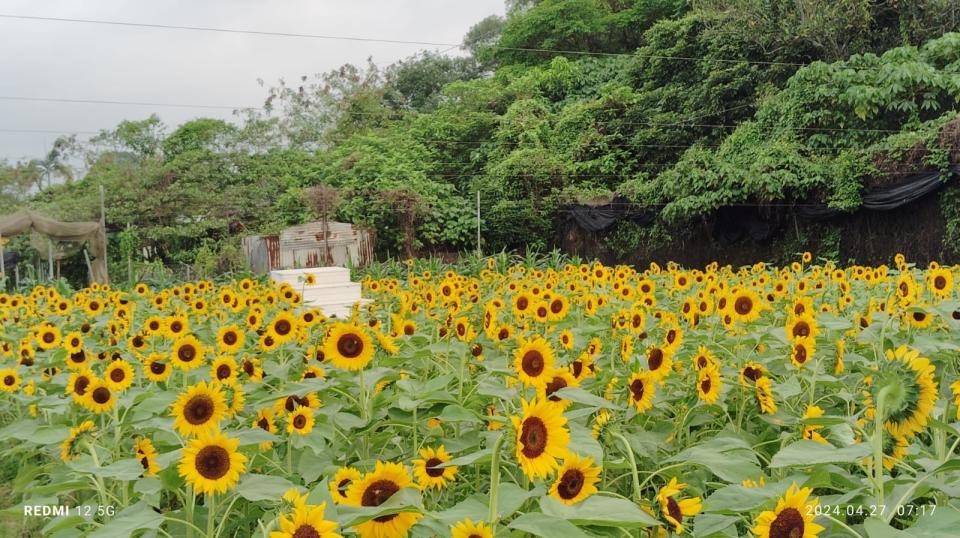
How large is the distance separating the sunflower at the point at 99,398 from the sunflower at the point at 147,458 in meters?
0.26

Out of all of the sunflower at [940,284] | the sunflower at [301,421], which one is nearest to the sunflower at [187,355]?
the sunflower at [301,421]

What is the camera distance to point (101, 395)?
5.09 ft

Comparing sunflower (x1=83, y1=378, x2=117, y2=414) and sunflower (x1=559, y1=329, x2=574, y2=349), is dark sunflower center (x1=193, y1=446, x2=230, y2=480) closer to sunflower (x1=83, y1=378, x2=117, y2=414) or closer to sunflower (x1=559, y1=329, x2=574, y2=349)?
sunflower (x1=83, y1=378, x2=117, y2=414)

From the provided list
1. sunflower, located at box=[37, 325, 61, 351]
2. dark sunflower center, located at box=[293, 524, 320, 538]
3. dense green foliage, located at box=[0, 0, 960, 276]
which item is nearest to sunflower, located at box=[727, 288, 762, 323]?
dark sunflower center, located at box=[293, 524, 320, 538]

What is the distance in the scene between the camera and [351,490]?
88cm

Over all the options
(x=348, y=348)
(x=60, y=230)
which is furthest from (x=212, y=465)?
(x=60, y=230)

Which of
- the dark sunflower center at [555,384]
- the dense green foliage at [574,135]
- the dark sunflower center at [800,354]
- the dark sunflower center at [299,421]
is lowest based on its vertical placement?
the dark sunflower center at [299,421]

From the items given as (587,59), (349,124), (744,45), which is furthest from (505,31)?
(744,45)

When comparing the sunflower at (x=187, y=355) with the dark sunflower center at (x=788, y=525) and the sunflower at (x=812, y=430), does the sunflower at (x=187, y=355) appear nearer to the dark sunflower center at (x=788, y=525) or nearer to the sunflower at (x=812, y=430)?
the sunflower at (x=812, y=430)

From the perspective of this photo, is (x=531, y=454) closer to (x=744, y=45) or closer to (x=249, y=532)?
(x=249, y=532)

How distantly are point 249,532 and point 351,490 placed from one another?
453mm

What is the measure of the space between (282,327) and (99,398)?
1.83 ft

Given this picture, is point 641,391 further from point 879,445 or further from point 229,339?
point 229,339

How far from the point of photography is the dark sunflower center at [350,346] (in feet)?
4.79
